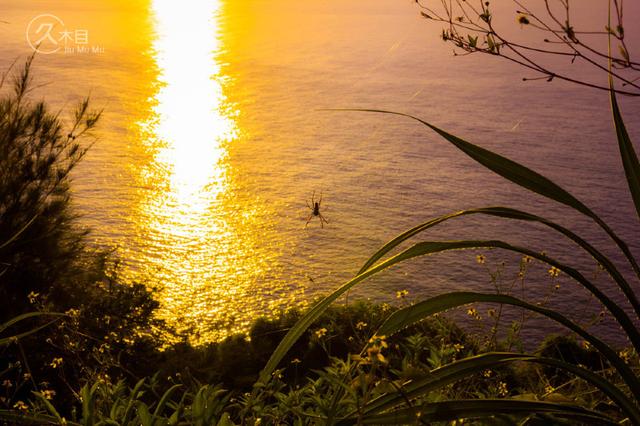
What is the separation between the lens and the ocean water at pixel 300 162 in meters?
7.34

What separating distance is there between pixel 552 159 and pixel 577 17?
15.0m

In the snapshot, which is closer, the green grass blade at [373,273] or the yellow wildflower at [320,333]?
the green grass blade at [373,273]

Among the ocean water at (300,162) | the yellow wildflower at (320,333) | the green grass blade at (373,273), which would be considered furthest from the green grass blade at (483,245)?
the ocean water at (300,162)

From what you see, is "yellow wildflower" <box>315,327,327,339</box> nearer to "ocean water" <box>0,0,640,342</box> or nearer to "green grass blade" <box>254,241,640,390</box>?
"green grass blade" <box>254,241,640,390</box>

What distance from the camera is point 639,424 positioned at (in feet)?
4.65

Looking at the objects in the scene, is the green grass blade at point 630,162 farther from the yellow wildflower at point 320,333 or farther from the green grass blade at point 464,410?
the yellow wildflower at point 320,333

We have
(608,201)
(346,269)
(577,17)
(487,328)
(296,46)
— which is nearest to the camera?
(487,328)

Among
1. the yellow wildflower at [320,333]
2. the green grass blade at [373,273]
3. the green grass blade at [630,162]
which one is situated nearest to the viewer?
the green grass blade at [373,273]

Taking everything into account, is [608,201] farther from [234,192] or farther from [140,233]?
[140,233]

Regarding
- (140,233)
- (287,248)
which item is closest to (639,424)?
(287,248)

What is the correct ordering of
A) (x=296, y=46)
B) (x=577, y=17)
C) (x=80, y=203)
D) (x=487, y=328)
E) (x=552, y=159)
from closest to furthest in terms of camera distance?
(x=487, y=328) → (x=80, y=203) → (x=552, y=159) → (x=296, y=46) → (x=577, y=17)

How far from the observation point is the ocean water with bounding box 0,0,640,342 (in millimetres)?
7340

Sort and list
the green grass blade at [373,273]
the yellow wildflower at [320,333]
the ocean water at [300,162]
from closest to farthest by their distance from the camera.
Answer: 1. the green grass blade at [373,273]
2. the yellow wildflower at [320,333]
3. the ocean water at [300,162]

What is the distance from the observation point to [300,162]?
10945mm
